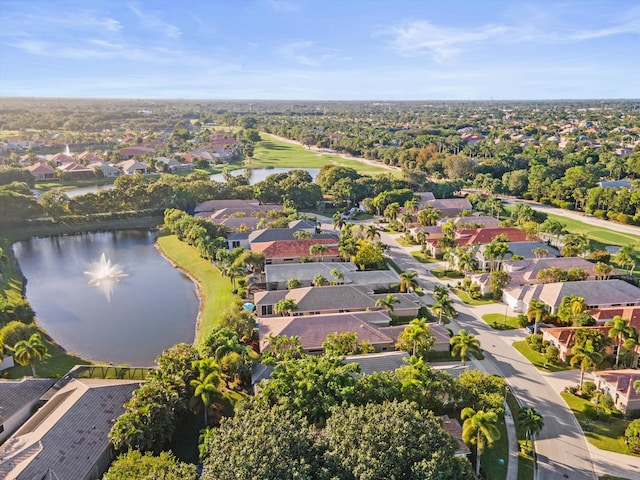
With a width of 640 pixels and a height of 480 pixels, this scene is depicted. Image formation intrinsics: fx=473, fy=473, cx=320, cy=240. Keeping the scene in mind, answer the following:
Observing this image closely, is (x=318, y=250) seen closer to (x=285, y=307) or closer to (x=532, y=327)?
(x=285, y=307)

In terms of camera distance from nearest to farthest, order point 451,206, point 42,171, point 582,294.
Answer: point 582,294 → point 451,206 → point 42,171

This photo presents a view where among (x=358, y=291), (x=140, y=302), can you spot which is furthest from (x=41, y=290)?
(x=358, y=291)

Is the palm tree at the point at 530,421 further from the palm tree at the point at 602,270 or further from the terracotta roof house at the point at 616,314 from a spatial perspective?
the palm tree at the point at 602,270

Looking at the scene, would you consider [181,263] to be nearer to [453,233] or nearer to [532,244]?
[453,233]

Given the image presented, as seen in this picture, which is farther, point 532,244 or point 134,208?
point 134,208

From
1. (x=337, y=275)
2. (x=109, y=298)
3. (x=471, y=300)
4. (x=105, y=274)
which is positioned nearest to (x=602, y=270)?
(x=471, y=300)

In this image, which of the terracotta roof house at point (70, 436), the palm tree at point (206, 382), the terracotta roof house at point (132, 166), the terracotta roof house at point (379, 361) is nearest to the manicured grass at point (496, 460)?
the terracotta roof house at point (379, 361)
